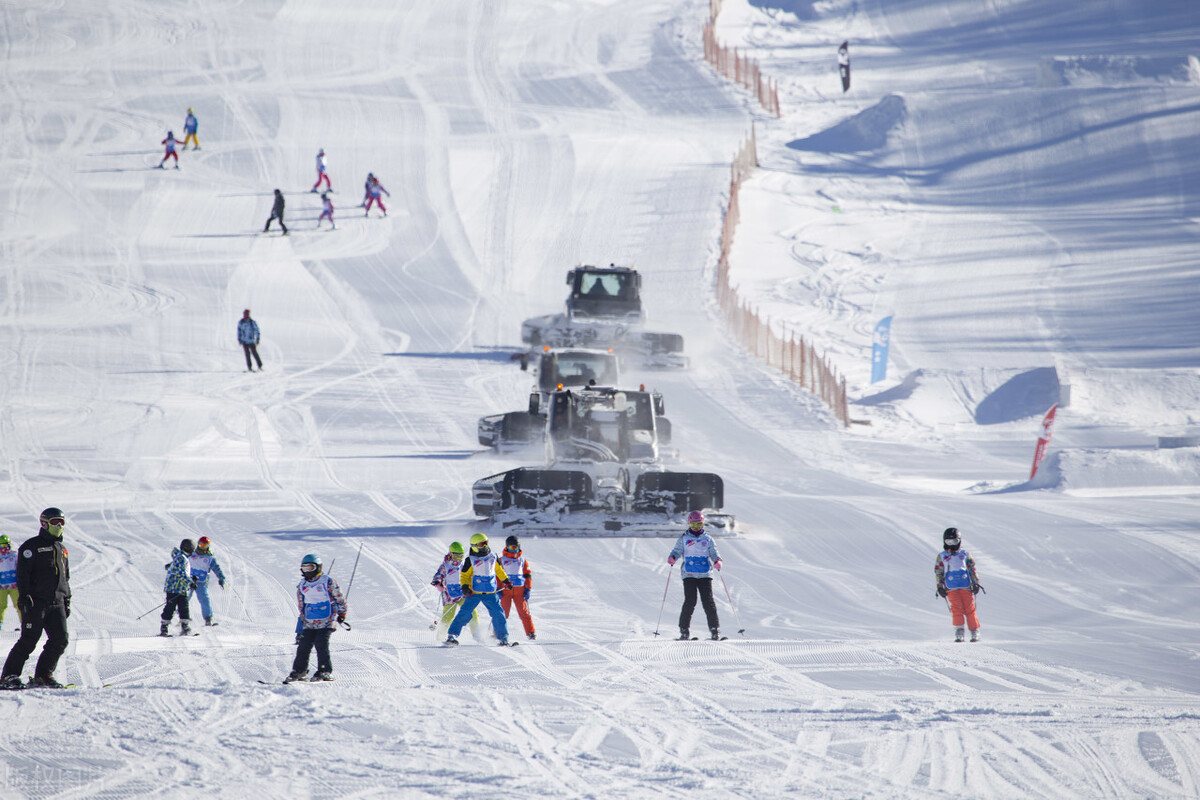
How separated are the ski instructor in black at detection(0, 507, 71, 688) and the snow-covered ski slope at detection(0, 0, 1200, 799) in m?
0.54

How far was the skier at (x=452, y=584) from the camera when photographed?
416 inches

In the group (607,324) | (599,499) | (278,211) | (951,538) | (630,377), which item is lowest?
(951,538)

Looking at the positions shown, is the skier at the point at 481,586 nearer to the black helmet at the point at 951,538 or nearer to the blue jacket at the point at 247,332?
the black helmet at the point at 951,538

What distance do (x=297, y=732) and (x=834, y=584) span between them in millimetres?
6690

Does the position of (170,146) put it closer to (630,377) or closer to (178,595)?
(630,377)

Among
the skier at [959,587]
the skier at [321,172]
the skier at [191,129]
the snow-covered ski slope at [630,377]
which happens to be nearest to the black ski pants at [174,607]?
the snow-covered ski slope at [630,377]

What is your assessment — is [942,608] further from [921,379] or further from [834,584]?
[921,379]

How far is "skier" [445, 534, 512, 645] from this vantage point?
10391 mm

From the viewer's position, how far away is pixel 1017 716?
811 centimetres

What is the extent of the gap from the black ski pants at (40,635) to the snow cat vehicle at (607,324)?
16.0 metres

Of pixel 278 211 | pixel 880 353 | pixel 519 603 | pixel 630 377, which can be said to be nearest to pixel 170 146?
pixel 278 211

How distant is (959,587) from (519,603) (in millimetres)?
3656

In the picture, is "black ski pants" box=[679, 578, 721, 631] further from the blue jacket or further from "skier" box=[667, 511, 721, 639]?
the blue jacket

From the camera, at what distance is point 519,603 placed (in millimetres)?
10695
